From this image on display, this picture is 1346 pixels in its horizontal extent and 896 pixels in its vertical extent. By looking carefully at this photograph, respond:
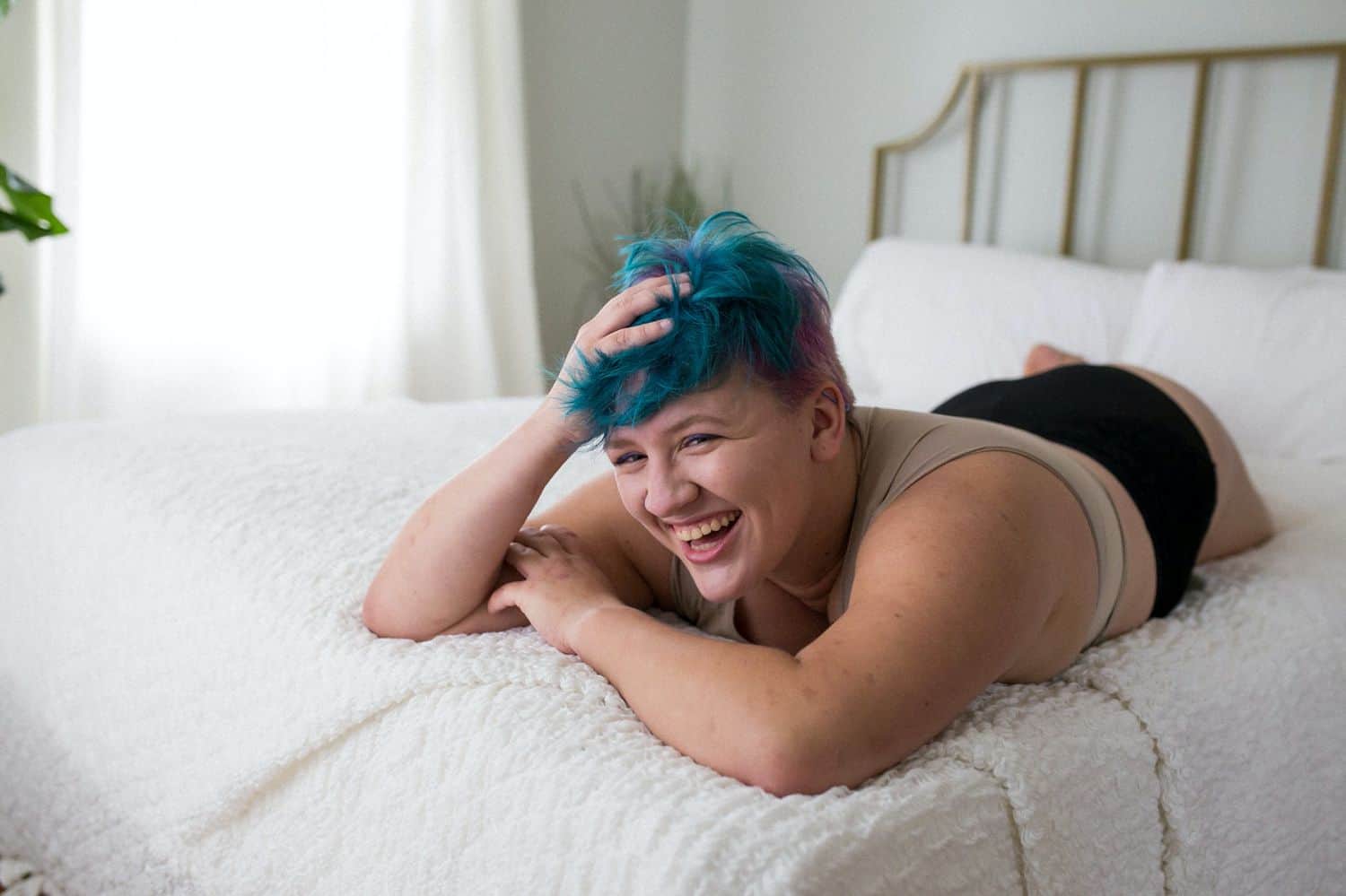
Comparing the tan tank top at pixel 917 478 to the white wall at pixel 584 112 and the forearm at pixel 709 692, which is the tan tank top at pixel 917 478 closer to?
the forearm at pixel 709 692

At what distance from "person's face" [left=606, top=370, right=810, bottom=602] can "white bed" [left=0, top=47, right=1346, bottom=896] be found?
0.52ft

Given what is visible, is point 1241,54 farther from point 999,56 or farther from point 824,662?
point 824,662

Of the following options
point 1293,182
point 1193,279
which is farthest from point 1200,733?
point 1293,182

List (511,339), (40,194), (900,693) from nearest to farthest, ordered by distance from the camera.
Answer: (900,693)
(40,194)
(511,339)

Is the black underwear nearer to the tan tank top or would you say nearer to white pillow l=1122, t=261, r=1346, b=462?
the tan tank top

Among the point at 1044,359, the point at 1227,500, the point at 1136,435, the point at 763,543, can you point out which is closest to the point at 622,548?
the point at 763,543

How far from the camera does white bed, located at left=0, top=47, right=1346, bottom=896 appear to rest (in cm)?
91

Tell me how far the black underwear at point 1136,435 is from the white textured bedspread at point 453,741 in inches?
3.3

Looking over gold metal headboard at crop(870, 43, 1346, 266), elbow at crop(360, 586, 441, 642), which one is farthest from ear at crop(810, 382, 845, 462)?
gold metal headboard at crop(870, 43, 1346, 266)

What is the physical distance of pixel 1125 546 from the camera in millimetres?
1318

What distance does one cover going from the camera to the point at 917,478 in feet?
3.65

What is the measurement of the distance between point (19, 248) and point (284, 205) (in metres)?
0.62

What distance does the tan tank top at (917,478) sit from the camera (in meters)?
1.14

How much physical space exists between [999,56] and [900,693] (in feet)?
8.25
